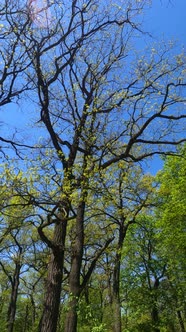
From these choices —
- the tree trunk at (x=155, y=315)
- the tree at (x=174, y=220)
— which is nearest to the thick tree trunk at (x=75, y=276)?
the tree at (x=174, y=220)

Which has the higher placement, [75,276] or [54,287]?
[75,276]

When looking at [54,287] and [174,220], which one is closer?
[54,287]

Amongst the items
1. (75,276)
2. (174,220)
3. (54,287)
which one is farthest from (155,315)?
(54,287)

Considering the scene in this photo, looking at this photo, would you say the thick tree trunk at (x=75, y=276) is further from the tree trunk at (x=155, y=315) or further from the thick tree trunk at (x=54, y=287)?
the tree trunk at (x=155, y=315)

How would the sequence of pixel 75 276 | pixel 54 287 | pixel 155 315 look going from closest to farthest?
pixel 54 287 → pixel 75 276 → pixel 155 315

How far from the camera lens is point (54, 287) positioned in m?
7.23

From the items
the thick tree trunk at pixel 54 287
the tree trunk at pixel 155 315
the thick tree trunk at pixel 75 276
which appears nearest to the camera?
the thick tree trunk at pixel 54 287

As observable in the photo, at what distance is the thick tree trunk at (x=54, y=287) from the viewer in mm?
6953

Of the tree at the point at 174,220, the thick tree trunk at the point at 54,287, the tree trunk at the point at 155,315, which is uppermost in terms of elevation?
the tree at the point at 174,220

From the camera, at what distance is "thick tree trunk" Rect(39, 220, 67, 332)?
22.8ft

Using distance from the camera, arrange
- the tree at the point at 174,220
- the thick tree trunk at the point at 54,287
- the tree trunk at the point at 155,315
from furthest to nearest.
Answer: the tree trunk at the point at 155,315
the tree at the point at 174,220
the thick tree trunk at the point at 54,287

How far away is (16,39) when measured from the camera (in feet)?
26.0

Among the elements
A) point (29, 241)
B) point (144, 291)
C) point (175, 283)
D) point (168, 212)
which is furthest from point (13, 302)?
point (168, 212)

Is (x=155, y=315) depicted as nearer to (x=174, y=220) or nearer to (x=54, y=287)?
(x=174, y=220)
